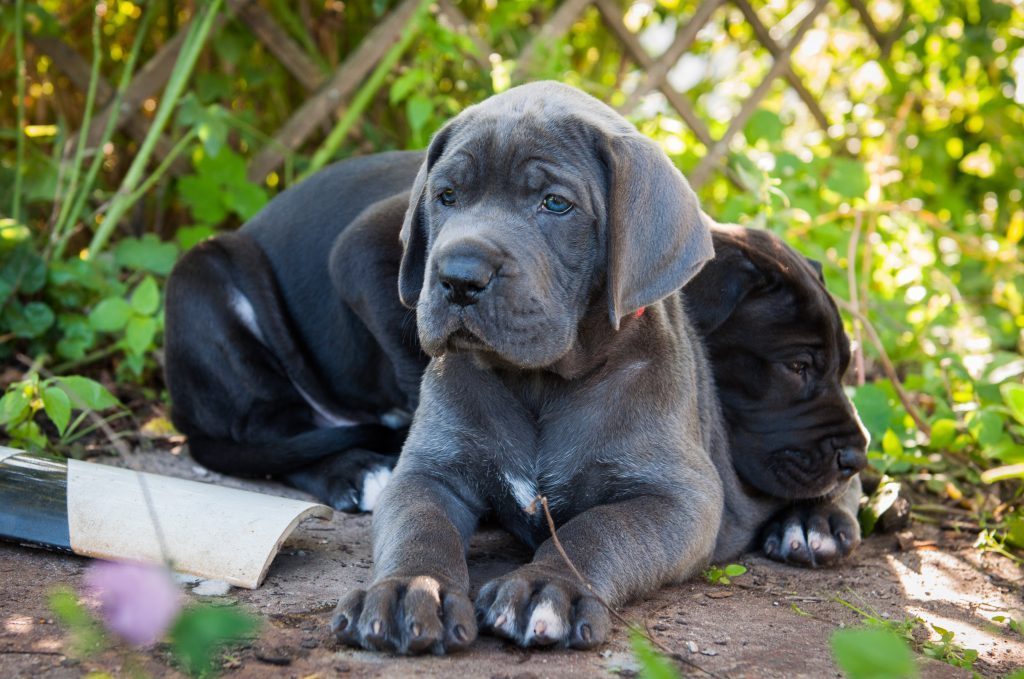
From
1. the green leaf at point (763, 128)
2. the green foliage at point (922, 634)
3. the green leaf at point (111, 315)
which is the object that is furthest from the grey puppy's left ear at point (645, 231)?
the green leaf at point (763, 128)

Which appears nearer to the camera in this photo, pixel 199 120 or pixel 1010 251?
pixel 199 120

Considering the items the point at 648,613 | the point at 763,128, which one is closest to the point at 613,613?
the point at 648,613

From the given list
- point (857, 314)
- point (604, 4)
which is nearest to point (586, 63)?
point (604, 4)

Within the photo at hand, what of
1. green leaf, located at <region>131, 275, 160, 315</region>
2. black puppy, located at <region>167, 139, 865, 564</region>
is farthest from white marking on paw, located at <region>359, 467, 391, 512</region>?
green leaf, located at <region>131, 275, 160, 315</region>

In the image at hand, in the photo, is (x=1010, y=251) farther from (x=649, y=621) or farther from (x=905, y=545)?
(x=649, y=621)

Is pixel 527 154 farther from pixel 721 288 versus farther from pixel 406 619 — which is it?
pixel 406 619

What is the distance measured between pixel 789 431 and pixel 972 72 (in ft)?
17.7

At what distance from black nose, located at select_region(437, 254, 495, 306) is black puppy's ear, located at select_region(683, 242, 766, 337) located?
121cm

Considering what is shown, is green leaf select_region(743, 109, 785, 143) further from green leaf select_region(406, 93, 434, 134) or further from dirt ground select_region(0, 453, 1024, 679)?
dirt ground select_region(0, 453, 1024, 679)

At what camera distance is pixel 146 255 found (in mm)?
5777

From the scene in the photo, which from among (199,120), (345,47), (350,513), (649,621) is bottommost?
(350,513)

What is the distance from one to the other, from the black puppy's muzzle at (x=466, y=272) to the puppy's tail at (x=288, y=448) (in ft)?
5.39

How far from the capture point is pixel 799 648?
116 inches

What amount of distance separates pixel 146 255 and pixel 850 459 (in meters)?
3.61
